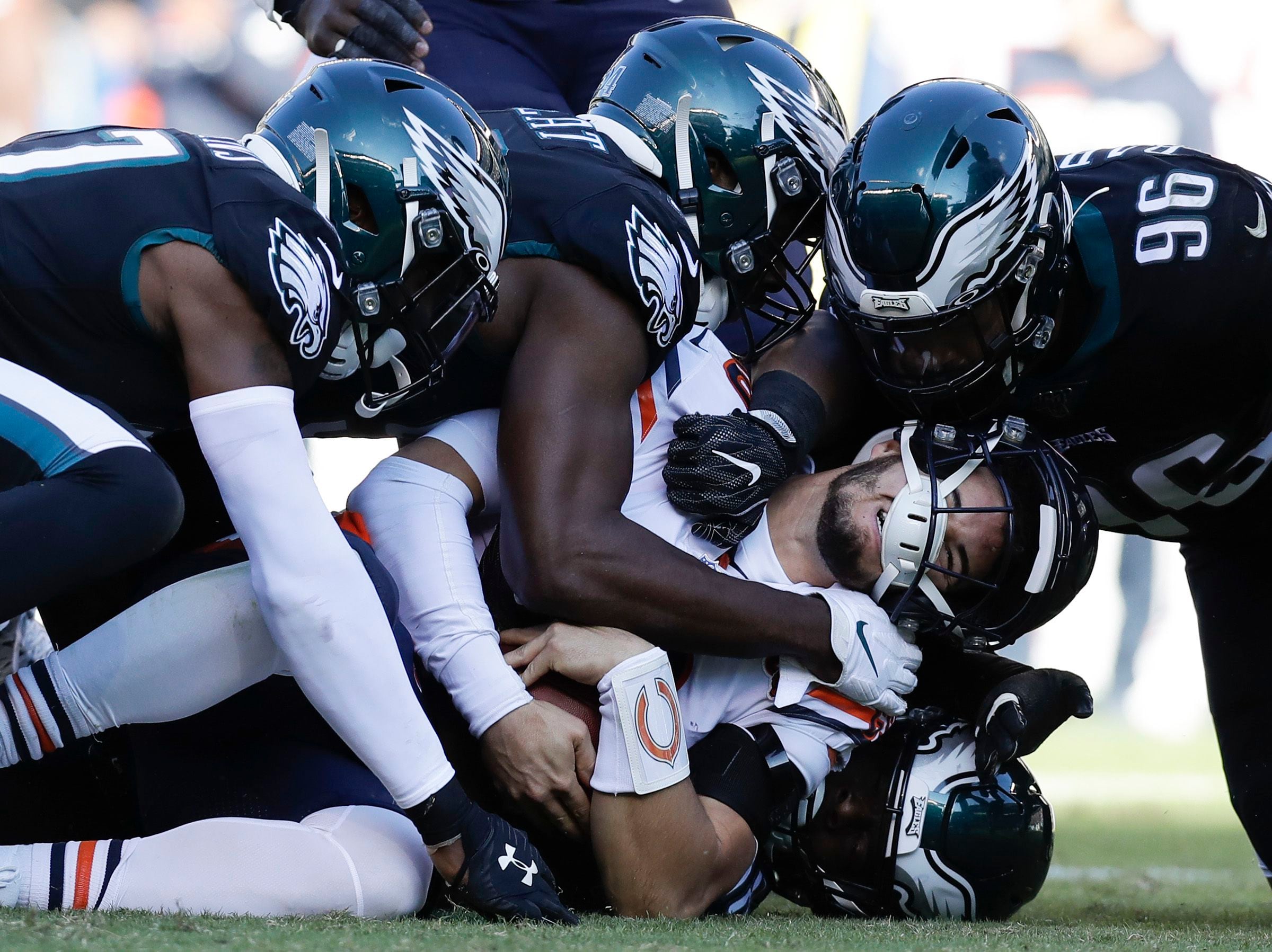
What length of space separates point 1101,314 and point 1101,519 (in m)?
0.60

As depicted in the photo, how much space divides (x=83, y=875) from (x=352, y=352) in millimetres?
874

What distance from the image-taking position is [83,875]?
6.15 ft

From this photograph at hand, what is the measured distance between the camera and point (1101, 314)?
2.58 meters

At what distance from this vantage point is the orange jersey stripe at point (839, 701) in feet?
8.21

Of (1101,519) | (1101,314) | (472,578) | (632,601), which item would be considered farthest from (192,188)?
(1101,519)

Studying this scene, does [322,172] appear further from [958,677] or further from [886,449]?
[958,677]

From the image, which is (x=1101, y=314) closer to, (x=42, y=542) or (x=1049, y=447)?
(x=1049, y=447)

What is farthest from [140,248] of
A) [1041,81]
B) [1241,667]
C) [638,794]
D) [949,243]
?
[1041,81]

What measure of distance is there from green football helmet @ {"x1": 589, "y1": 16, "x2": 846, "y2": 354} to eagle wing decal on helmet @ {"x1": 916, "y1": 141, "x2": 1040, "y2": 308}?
432 mm

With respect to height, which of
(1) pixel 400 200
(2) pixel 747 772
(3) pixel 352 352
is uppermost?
(1) pixel 400 200

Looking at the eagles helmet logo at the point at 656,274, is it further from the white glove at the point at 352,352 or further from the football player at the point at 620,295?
the white glove at the point at 352,352

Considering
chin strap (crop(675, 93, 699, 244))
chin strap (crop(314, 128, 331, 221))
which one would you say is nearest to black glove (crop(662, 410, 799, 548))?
chin strap (crop(675, 93, 699, 244))

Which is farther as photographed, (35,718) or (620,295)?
(620,295)

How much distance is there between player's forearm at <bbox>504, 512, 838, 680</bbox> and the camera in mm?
2312
